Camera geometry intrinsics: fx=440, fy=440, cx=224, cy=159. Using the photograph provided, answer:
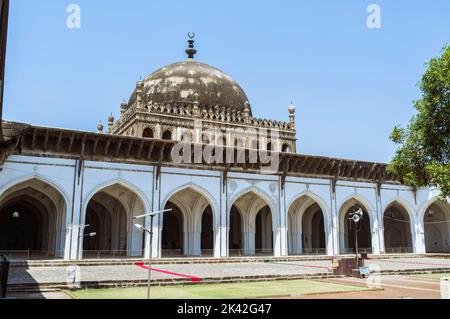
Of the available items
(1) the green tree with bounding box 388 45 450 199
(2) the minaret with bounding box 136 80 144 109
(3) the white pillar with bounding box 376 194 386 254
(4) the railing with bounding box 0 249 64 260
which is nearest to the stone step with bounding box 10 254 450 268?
(3) the white pillar with bounding box 376 194 386 254

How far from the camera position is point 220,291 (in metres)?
10.2

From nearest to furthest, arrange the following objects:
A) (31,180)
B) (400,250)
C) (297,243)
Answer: (31,180) < (297,243) < (400,250)

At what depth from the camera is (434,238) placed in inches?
1114

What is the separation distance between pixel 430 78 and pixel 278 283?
7220 mm

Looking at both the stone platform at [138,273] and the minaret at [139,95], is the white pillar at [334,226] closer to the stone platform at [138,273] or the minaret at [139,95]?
the stone platform at [138,273]

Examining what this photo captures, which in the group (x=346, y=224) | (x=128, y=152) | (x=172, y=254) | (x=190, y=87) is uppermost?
(x=190, y=87)

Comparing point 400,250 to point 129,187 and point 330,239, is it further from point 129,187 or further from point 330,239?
point 129,187

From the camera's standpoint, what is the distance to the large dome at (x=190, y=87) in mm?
27188

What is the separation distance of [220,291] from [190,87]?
62.2 feet

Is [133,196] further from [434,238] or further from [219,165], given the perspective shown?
[434,238]

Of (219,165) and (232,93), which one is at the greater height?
(232,93)

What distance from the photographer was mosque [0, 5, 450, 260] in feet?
57.1

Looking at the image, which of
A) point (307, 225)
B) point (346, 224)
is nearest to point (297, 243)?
point (307, 225)
